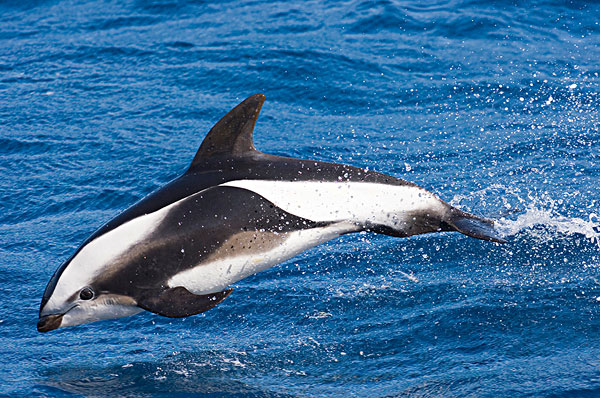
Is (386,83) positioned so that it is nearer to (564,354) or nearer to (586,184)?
(586,184)

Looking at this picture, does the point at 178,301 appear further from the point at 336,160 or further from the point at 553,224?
the point at 336,160

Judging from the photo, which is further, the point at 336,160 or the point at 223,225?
the point at 336,160

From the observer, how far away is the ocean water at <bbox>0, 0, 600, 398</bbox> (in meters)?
6.67

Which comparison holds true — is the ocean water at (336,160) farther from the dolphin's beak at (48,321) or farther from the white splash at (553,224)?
the dolphin's beak at (48,321)

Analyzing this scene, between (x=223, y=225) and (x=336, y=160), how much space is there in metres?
5.30

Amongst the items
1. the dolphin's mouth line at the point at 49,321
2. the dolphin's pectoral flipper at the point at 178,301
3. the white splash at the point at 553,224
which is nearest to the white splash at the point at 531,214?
the white splash at the point at 553,224

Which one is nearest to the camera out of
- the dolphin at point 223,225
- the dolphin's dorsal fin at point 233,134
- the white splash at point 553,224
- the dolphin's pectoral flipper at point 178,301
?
the dolphin's pectoral flipper at point 178,301

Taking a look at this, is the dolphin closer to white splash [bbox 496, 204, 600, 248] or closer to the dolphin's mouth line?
the dolphin's mouth line

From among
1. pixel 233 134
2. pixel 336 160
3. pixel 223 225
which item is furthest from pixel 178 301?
pixel 336 160

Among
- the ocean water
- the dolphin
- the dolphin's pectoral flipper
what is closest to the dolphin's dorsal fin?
the dolphin

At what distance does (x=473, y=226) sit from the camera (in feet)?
22.1

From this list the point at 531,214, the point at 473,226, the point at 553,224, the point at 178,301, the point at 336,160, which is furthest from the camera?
the point at 336,160

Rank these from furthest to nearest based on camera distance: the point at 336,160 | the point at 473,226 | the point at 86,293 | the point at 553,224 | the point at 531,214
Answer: the point at 336,160 → the point at 531,214 → the point at 553,224 → the point at 473,226 → the point at 86,293

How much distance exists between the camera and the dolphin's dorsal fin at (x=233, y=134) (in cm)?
658
